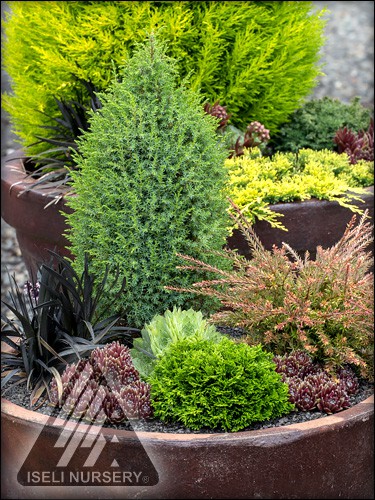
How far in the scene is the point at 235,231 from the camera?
4.39 meters

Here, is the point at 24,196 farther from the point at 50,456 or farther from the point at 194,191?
the point at 50,456

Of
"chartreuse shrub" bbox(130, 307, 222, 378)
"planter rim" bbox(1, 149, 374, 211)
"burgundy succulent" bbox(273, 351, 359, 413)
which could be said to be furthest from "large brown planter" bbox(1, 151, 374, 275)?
"burgundy succulent" bbox(273, 351, 359, 413)

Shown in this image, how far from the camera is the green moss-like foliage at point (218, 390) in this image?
3.05m

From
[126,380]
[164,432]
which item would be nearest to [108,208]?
[126,380]

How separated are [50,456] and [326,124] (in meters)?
3.42

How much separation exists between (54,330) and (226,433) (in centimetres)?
91

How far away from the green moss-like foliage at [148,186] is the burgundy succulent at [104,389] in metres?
0.32

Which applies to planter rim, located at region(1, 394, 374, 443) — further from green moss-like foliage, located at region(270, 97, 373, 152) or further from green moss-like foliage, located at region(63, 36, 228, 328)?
green moss-like foliage, located at region(270, 97, 373, 152)

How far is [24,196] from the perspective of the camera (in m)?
4.88

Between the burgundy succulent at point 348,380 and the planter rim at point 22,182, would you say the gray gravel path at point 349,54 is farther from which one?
the burgundy succulent at point 348,380

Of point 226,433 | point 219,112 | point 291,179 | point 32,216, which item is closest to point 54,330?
point 226,433

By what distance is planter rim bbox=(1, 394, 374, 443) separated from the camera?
116 inches

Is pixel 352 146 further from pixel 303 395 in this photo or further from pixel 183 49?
pixel 303 395

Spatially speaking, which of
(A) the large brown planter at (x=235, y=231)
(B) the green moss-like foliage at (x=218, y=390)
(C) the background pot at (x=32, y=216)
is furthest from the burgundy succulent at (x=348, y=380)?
(C) the background pot at (x=32, y=216)
